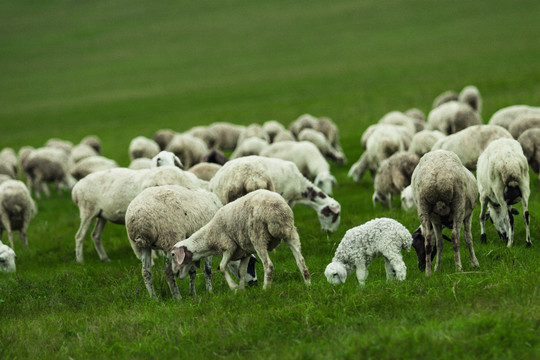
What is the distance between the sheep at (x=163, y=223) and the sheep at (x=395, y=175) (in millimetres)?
5194

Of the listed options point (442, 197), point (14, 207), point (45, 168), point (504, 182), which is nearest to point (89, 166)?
point (45, 168)

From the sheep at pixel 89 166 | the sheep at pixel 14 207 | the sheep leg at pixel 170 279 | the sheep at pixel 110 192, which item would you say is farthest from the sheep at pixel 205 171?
the sheep at pixel 89 166

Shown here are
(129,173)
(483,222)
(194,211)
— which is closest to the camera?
(194,211)

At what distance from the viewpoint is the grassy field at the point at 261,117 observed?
22.5ft

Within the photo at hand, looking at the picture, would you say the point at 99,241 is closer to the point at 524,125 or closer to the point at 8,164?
the point at 524,125

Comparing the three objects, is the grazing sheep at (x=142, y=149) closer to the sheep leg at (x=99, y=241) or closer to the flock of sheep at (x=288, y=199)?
the flock of sheep at (x=288, y=199)

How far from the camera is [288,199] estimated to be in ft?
42.7

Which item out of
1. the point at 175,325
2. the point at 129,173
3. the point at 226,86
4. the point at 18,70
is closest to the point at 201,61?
the point at 226,86

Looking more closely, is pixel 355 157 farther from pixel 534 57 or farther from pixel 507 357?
pixel 534 57

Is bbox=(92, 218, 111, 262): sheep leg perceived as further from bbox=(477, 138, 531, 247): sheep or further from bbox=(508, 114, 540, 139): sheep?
bbox=(508, 114, 540, 139): sheep

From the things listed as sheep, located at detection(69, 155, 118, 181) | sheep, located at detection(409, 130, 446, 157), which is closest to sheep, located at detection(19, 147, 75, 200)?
sheep, located at detection(69, 155, 118, 181)

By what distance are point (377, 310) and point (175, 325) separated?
2.31 meters

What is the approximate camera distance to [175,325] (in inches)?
292

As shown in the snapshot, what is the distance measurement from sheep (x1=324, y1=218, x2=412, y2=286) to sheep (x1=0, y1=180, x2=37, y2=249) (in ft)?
28.8
